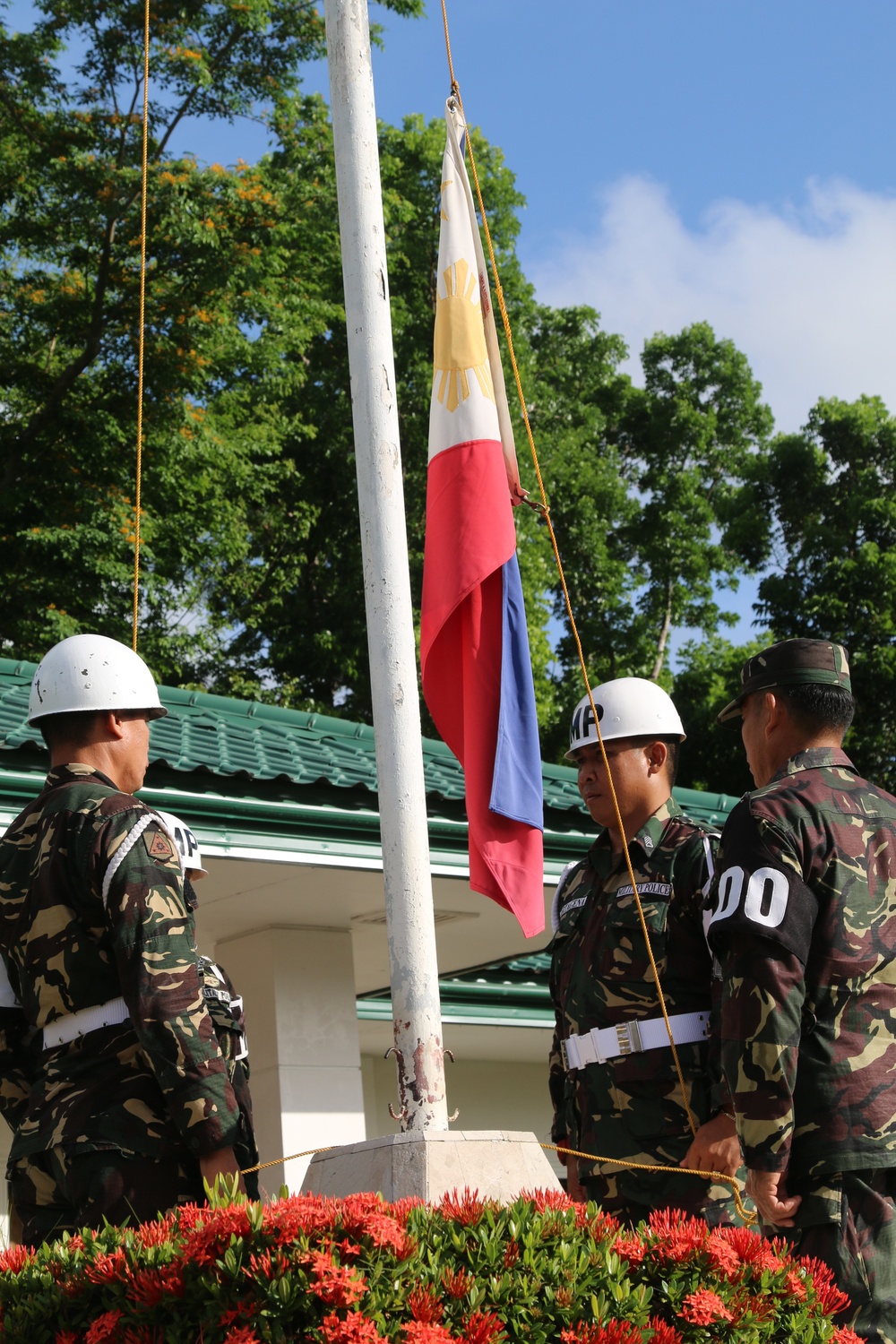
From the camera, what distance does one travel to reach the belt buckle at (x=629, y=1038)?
4316mm

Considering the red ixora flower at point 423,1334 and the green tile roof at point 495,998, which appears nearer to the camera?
the red ixora flower at point 423,1334

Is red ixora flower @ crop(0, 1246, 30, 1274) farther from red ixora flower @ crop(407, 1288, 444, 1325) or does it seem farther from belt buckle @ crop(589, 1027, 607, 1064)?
belt buckle @ crop(589, 1027, 607, 1064)

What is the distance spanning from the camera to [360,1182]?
11.3ft

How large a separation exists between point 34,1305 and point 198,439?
58.3 feet

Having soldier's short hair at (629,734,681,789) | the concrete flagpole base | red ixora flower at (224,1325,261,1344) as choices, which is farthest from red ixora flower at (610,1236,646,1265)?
soldier's short hair at (629,734,681,789)

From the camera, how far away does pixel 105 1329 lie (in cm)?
249

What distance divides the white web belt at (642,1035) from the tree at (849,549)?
2226cm

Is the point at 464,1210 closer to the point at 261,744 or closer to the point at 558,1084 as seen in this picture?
the point at 558,1084

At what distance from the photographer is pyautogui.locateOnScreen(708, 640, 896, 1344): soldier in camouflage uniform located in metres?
3.34

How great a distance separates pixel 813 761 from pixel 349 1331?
203 cm

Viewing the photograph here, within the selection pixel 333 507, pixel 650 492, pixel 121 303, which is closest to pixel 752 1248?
pixel 121 303

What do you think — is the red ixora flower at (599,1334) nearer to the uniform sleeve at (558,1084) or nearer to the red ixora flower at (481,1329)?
the red ixora flower at (481,1329)

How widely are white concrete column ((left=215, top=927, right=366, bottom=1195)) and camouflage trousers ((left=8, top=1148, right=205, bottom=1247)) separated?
150 inches

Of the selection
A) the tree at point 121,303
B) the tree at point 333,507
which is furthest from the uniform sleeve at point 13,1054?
the tree at point 333,507
